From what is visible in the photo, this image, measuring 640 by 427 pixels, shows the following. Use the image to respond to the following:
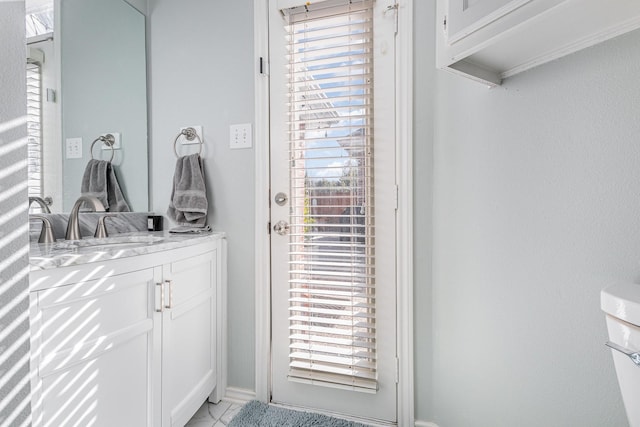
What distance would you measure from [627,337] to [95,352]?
53.2 inches

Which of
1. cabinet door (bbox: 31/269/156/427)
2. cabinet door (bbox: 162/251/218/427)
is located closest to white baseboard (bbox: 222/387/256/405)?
cabinet door (bbox: 162/251/218/427)

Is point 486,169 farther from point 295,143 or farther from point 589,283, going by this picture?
point 295,143

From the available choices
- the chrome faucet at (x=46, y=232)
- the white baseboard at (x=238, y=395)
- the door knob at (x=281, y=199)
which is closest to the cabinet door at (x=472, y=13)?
the door knob at (x=281, y=199)

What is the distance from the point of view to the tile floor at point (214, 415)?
1509 millimetres

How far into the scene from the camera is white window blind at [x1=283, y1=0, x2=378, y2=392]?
1.48 m

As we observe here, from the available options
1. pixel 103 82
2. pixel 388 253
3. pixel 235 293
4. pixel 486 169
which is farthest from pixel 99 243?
pixel 486 169

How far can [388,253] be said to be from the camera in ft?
4.81

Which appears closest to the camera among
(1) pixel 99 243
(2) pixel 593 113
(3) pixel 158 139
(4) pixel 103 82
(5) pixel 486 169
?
(2) pixel 593 113

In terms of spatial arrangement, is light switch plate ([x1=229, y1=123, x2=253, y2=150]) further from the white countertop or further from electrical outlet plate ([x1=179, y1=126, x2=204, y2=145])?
the white countertop

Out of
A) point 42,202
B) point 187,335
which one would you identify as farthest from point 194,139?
point 187,335

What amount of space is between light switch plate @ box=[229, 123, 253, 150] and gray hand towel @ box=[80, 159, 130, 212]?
603mm

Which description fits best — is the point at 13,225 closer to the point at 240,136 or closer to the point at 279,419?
the point at 240,136

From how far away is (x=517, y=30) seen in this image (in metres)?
0.78

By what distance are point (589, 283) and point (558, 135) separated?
0.41m
